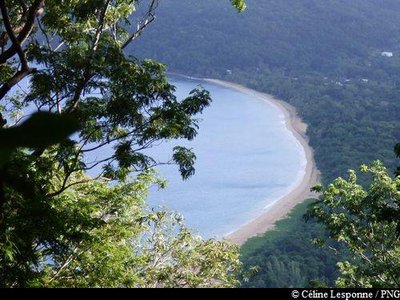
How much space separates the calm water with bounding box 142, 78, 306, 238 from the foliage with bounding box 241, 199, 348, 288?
1337mm

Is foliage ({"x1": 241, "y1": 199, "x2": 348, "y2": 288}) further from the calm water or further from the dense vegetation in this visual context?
the dense vegetation

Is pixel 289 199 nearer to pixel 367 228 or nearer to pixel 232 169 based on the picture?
pixel 232 169

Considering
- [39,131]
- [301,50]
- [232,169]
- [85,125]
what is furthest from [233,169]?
[301,50]

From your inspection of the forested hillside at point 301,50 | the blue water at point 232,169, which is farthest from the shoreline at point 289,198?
the forested hillside at point 301,50

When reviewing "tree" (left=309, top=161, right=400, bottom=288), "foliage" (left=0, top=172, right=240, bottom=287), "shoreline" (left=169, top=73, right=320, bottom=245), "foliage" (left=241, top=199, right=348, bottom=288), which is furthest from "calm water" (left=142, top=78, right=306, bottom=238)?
"tree" (left=309, top=161, right=400, bottom=288)

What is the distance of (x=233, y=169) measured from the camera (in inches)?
829

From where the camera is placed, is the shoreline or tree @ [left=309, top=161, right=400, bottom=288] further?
the shoreline

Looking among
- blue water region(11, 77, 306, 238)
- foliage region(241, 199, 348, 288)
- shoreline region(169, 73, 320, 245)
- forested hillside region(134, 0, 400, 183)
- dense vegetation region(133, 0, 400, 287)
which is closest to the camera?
foliage region(241, 199, 348, 288)

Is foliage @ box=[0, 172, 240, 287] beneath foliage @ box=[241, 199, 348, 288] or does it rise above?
above

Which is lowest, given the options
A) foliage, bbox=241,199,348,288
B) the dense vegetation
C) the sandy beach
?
foliage, bbox=241,199,348,288

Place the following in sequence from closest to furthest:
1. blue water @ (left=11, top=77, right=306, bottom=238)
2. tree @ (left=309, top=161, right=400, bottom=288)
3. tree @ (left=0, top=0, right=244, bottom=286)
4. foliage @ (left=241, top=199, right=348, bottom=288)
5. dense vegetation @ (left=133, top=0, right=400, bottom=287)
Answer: tree @ (left=0, top=0, right=244, bottom=286) → tree @ (left=309, top=161, right=400, bottom=288) → foliage @ (left=241, top=199, right=348, bottom=288) → blue water @ (left=11, top=77, right=306, bottom=238) → dense vegetation @ (left=133, top=0, right=400, bottom=287)

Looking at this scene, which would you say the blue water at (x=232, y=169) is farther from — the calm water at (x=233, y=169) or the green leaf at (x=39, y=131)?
the green leaf at (x=39, y=131)

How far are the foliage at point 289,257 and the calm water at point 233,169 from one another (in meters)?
1.34

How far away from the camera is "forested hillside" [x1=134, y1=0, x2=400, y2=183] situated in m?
31.1
